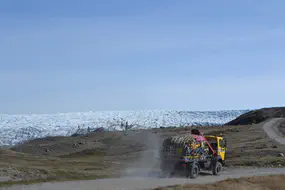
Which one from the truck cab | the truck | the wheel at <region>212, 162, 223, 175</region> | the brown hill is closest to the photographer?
the truck

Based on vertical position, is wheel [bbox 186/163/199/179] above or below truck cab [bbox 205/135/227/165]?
below

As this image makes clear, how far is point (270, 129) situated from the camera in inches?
3556

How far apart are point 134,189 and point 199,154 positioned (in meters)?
9.07

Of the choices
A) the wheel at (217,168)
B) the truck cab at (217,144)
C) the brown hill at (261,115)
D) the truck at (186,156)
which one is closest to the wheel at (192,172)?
the truck at (186,156)

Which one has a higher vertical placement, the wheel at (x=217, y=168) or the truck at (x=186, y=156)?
the truck at (x=186, y=156)

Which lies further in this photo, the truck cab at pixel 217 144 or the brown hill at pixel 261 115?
the brown hill at pixel 261 115

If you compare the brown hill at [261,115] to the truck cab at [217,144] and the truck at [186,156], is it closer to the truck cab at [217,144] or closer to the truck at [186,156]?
the truck cab at [217,144]

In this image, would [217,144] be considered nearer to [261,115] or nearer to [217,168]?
[217,168]

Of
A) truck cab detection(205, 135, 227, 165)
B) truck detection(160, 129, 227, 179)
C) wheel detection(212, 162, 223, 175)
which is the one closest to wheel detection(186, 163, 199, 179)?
truck detection(160, 129, 227, 179)

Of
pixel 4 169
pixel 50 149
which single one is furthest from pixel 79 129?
pixel 4 169

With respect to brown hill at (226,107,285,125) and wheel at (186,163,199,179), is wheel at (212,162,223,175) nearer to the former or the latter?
wheel at (186,163,199,179)

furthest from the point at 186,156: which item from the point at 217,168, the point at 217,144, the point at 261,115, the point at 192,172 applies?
the point at 261,115

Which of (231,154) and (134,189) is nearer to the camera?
(134,189)

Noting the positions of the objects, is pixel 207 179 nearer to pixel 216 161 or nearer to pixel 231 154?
pixel 216 161
